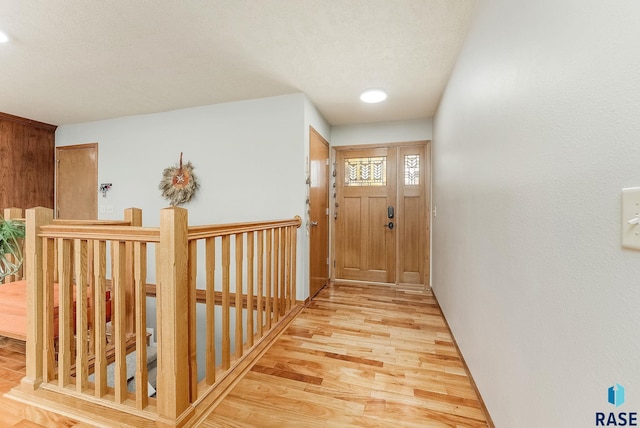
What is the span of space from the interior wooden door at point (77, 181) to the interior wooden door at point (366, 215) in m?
3.51

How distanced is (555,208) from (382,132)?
10.4 ft

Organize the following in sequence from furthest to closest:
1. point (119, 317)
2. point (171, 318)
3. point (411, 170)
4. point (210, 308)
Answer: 1. point (411, 170)
2. point (210, 308)
3. point (119, 317)
4. point (171, 318)

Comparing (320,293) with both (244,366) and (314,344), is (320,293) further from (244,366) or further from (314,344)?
(244,366)

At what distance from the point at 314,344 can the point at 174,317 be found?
47.3 inches

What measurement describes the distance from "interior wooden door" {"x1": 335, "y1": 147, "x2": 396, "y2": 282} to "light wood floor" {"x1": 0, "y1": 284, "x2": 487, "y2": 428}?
1297 millimetres

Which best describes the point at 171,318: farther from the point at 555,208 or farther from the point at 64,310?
the point at 555,208

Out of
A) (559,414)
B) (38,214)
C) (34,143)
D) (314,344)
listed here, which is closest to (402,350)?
(314,344)

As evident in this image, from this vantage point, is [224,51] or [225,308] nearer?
[225,308]

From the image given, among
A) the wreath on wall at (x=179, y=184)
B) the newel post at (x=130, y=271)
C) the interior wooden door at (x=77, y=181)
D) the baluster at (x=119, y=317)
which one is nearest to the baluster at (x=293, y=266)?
the newel post at (x=130, y=271)

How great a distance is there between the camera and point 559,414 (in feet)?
2.55

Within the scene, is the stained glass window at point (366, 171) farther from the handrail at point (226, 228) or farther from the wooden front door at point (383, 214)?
the handrail at point (226, 228)

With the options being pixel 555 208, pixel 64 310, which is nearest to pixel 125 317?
pixel 64 310

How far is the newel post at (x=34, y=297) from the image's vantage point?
1.47 metres

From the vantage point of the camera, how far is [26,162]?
12.2ft
